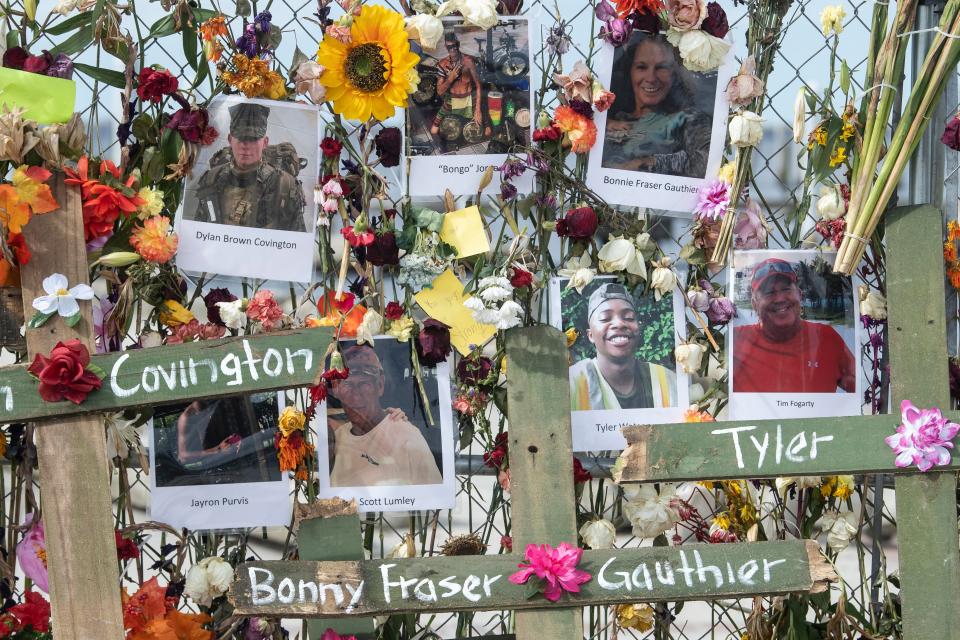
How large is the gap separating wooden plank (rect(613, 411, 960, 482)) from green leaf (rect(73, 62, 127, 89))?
1.07 m

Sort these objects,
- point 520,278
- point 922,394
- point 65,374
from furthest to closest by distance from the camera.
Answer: point 520,278
point 922,394
point 65,374

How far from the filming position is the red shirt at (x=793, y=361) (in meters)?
1.81

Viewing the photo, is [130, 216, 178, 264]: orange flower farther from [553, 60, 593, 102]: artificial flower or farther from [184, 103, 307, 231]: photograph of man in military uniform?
Result: [553, 60, 593, 102]: artificial flower

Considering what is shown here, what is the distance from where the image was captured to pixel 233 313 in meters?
1.73

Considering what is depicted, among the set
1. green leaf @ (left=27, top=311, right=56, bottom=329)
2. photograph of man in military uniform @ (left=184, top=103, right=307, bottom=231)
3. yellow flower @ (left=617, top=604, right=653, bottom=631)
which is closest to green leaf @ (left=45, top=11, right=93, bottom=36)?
photograph of man in military uniform @ (left=184, top=103, right=307, bottom=231)

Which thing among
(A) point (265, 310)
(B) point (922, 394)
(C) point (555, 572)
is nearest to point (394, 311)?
(A) point (265, 310)

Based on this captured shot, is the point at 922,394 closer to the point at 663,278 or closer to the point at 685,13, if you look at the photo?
the point at 663,278

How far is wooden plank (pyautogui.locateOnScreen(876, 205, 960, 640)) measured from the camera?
159cm

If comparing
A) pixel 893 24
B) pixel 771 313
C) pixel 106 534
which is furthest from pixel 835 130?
pixel 106 534

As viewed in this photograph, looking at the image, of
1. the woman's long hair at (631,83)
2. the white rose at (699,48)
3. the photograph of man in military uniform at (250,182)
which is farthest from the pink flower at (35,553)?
the white rose at (699,48)

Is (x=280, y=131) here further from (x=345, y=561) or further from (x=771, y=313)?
(x=771, y=313)

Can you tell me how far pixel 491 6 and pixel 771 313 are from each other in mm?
739

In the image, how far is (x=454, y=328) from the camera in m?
1.78

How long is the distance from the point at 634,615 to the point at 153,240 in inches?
44.0
